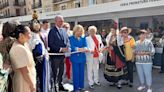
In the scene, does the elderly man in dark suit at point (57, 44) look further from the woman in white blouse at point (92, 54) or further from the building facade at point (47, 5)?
the building facade at point (47, 5)

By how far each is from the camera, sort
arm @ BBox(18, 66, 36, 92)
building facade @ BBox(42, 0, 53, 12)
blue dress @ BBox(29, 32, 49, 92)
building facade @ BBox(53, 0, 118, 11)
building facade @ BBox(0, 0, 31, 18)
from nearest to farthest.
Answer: arm @ BBox(18, 66, 36, 92), blue dress @ BBox(29, 32, 49, 92), building facade @ BBox(53, 0, 118, 11), building facade @ BBox(42, 0, 53, 12), building facade @ BBox(0, 0, 31, 18)

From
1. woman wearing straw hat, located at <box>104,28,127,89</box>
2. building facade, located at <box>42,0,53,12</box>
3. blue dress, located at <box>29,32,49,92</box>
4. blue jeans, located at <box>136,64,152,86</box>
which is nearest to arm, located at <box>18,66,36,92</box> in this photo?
blue dress, located at <box>29,32,49,92</box>

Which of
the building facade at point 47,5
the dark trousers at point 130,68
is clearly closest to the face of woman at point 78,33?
the dark trousers at point 130,68

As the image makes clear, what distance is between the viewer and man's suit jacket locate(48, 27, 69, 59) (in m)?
6.77

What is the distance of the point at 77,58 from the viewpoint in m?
6.98

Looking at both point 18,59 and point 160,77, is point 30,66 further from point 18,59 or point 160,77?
point 160,77

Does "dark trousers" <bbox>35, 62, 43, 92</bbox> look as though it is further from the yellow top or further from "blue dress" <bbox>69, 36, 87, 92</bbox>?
the yellow top

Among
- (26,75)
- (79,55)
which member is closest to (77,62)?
(79,55)

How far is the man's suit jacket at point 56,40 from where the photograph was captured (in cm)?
677

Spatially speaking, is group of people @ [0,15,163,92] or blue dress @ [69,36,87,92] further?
blue dress @ [69,36,87,92]

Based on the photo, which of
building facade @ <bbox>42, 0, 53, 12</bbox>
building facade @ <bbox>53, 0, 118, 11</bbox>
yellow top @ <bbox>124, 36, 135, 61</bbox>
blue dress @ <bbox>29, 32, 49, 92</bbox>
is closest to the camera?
blue dress @ <bbox>29, 32, 49, 92</bbox>

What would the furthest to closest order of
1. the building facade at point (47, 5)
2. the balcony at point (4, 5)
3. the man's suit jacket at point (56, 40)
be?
1. the balcony at point (4, 5)
2. the building facade at point (47, 5)
3. the man's suit jacket at point (56, 40)

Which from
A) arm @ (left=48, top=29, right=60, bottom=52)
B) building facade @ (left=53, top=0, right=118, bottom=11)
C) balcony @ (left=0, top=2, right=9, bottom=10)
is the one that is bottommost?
arm @ (left=48, top=29, right=60, bottom=52)

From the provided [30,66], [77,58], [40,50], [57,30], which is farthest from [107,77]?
[30,66]
